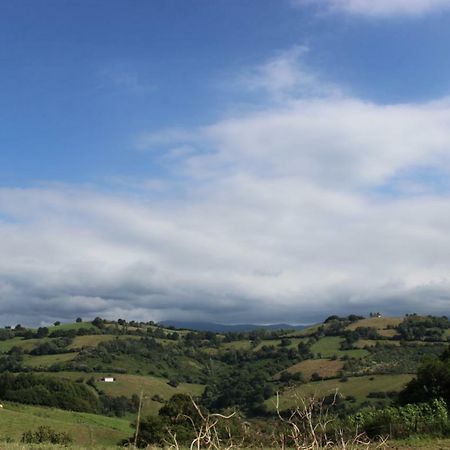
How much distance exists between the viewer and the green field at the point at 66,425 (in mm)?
69250

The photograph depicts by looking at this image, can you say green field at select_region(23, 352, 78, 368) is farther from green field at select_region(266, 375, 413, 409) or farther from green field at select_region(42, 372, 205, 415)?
green field at select_region(266, 375, 413, 409)

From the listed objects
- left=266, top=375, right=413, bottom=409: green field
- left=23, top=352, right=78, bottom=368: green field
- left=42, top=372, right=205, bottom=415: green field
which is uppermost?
left=23, top=352, right=78, bottom=368: green field

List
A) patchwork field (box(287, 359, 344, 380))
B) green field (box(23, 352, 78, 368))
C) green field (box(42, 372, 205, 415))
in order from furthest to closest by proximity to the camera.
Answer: green field (box(23, 352, 78, 368)) → green field (box(42, 372, 205, 415)) → patchwork field (box(287, 359, 344, 380))

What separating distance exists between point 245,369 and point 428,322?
6126 cm

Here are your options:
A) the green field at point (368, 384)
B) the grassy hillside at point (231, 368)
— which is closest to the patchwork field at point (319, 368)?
the grassy hillside at point (231, 368)

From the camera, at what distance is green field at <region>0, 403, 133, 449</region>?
2726 inches

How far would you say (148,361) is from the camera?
18525 centimetres

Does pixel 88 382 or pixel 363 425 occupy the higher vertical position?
pixel 363 425

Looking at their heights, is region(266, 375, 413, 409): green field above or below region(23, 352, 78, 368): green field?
below

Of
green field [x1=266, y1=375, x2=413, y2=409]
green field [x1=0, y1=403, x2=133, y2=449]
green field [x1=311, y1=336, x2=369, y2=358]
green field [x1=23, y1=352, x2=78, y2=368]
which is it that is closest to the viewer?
green field [x1=0, y1=403, x2=133, y2=449]

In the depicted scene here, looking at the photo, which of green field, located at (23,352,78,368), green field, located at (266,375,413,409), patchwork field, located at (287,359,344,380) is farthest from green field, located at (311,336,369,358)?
green field, located at (23,352,78,368)

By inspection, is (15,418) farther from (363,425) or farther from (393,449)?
(393,449)

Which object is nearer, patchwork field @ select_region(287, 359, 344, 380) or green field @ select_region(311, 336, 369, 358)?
patchwork field @ select_region(287, 359, 344, 380)

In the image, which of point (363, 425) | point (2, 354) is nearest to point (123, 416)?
point (2, 354)
